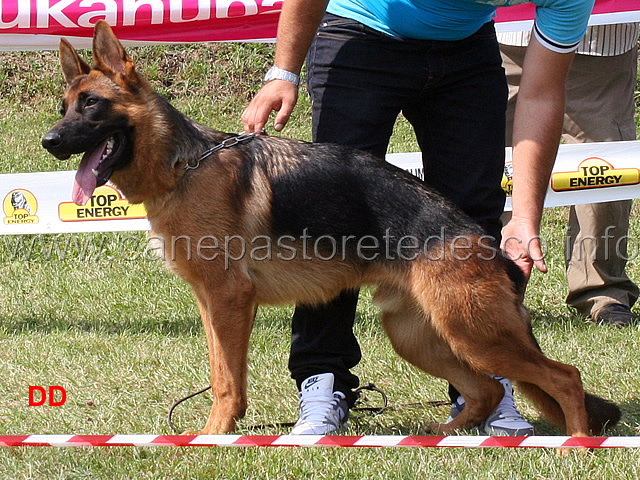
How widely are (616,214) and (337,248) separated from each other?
2.77 meters

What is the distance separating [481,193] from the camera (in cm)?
349

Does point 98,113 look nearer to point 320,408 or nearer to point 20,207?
point 320,408

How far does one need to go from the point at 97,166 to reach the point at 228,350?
91 cm

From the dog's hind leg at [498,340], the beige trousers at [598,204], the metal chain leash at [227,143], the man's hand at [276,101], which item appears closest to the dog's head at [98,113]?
the metal chain leash at [227,143]

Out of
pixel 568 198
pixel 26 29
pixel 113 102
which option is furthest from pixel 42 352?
pixel 568 198

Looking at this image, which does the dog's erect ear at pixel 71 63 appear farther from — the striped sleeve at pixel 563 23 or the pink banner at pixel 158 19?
the pink banner at pixel 158 19

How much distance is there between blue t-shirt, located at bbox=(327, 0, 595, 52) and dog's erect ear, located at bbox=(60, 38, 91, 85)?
1072 mm

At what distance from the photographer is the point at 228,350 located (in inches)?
127

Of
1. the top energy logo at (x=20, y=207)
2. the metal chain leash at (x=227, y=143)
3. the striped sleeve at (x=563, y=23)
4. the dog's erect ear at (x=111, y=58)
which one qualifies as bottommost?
the top energy logo at (x=20, y=207)

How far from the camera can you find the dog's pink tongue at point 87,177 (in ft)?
10.3

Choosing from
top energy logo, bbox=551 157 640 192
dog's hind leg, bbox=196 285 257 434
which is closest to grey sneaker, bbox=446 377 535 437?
dog's hind leg, bbox=196 285 257 434

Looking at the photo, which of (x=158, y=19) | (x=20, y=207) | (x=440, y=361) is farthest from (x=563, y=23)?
(x=20, y=207)

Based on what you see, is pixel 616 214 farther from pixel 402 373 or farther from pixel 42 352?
pixel 42 352

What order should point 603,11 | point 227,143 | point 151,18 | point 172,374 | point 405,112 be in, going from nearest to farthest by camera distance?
point 227,143
point 405,112
point 172,374
point 603,11
point 151,18
